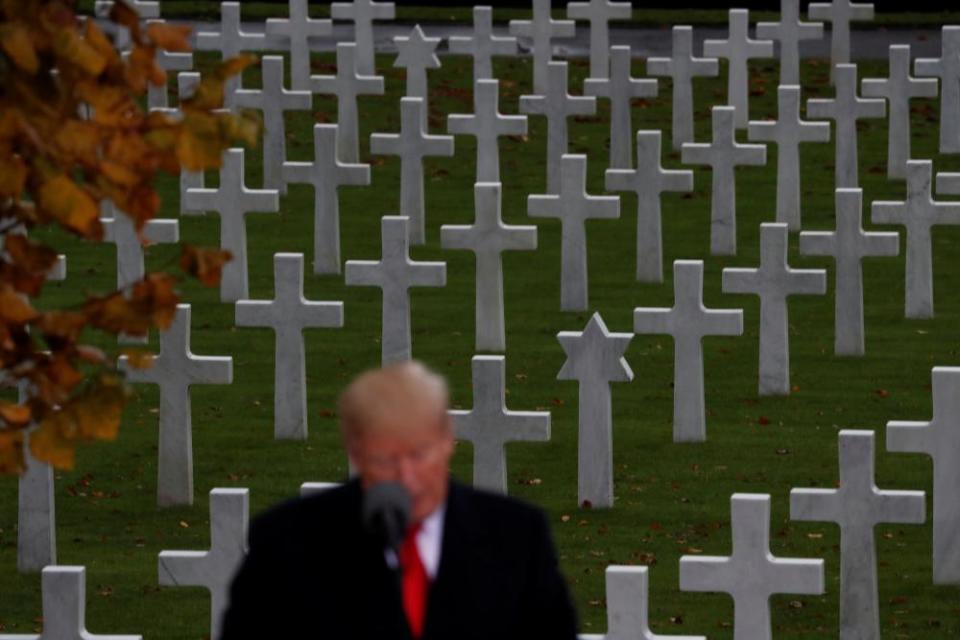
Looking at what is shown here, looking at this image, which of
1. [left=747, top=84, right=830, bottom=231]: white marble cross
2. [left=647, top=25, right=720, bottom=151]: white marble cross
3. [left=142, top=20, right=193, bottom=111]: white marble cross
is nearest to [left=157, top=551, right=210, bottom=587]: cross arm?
[left=747, top=84, right=830, bottom=231]: white marble cross

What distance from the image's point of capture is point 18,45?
222 inches

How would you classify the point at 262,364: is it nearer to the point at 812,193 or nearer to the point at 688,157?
the point at 688,157

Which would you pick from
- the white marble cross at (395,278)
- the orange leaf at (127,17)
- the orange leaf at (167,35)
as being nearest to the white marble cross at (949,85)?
the white marble cross at (395,278)

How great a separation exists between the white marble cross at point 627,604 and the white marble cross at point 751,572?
79 centimetres

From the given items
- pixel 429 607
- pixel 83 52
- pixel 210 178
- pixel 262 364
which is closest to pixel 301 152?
pixel 210 178

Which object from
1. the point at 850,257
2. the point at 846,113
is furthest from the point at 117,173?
the point at 846,113

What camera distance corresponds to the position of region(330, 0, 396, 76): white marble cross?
74.6 ft

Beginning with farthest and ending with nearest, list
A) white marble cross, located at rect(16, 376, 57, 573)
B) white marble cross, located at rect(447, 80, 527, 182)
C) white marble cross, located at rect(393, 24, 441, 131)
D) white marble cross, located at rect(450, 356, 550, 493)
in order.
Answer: white marble cross, located at rect(393, 24, 441, 131), white marble cross, located at rect(447, 80, 527, 182), white marble cross, located at rect(450, 356, 550, 493), white marble cross, located at rect(16, 376, 57, 573)

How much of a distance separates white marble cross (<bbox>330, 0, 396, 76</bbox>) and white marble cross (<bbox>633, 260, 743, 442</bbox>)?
10.3m

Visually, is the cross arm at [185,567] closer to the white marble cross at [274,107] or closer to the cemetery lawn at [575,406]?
the cemetery lawn at [575,406]

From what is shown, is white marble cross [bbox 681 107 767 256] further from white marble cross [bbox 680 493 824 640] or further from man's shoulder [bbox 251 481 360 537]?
man's shoulder [bbox 251 481 360 537]

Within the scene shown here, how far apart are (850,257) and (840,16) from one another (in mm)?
8806

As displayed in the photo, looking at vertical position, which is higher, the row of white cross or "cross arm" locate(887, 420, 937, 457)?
"cross arm" locate(887, 420, 937, 457)

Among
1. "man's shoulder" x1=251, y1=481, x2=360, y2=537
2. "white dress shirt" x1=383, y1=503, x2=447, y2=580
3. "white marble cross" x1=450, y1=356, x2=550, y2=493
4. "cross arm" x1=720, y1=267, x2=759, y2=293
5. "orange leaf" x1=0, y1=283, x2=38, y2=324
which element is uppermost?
"orange leaf" x1=0, y1=283, x2=38, y2=324
